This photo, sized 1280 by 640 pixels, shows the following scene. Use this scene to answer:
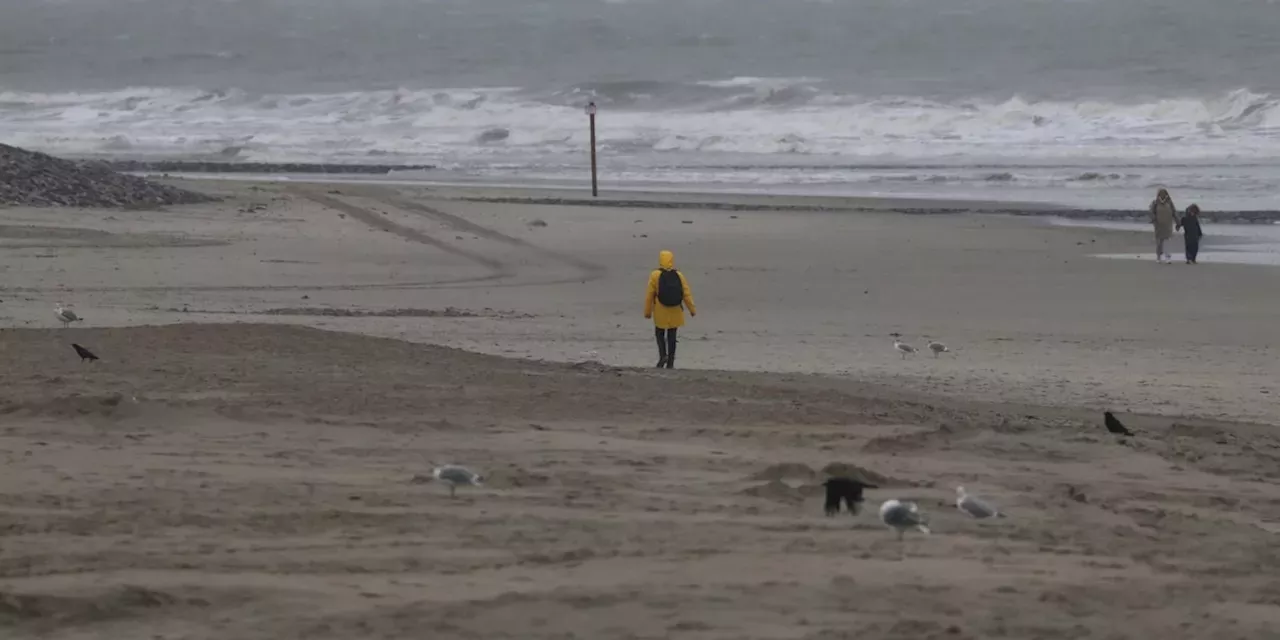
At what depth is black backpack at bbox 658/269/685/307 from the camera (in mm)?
9875

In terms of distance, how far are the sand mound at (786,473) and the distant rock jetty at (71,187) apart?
585 inches

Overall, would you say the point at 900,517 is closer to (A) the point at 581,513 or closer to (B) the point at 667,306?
(A) the point at 581,513

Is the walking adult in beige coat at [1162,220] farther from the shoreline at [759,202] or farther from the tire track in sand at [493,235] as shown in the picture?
the tire track in sand at [493,235]

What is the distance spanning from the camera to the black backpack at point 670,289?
32.4ft

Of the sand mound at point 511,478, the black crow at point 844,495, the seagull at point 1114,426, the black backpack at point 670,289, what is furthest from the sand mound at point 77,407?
the seagull at point 1114,426

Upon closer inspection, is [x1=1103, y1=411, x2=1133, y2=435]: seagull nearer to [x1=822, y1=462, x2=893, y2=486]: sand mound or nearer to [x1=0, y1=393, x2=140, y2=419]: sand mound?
[x1=822, y1=462, x2=893, y2=486]: sand mound

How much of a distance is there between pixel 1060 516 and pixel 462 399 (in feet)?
9.97

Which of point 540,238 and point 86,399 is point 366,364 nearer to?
point 86,399

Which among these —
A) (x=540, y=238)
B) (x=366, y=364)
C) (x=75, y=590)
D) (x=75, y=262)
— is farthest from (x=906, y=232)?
(x=75, y=590)

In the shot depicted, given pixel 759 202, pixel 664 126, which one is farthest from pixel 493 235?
pixel 664 126

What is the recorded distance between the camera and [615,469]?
5.92m

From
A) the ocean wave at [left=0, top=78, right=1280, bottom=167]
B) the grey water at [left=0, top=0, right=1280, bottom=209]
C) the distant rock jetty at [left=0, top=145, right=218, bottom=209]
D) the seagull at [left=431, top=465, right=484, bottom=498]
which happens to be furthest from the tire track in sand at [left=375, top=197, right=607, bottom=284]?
the ocean wave at [left=0, top=78, right=1280, bottom=167]

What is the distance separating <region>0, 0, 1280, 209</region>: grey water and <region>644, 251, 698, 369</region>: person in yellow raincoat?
15005 mm

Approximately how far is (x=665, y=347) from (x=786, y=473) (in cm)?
396
